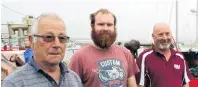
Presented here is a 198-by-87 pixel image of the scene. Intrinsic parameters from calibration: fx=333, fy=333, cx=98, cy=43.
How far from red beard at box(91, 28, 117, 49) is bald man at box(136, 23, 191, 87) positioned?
39.8 inches

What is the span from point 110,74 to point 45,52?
3.23 ft

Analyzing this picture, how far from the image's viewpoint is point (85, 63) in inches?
124

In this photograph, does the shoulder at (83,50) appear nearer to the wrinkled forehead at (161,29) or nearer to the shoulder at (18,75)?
the shoulder at (18,75)

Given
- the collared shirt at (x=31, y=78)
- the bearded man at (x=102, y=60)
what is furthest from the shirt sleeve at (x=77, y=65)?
the collared shirt at (x=31, y=78)

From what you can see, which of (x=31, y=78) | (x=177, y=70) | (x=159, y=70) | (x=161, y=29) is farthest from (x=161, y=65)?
(x=31, y=78)

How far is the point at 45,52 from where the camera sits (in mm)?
2260

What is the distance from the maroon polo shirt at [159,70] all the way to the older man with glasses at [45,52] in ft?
6.24

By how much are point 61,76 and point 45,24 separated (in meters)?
0.40

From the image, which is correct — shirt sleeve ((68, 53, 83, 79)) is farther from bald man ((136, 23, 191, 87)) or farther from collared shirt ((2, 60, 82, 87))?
bald man ((136, 23, 191, 87))

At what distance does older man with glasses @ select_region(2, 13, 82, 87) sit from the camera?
2.25 metres

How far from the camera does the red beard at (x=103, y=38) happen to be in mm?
3135

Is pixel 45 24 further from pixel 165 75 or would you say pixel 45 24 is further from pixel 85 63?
pixel 165 75

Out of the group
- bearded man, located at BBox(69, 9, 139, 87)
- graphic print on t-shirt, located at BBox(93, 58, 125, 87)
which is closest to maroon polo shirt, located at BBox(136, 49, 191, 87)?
A: bearded man, located at BBox(69, 9, 139, 87)

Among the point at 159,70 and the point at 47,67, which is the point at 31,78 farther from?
the point at 159,70
